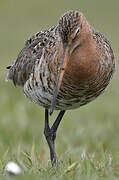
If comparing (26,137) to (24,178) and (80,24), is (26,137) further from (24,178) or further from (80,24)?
(24,178)

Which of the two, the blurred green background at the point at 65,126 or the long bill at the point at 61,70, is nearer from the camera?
the long bill at the point at 61,70

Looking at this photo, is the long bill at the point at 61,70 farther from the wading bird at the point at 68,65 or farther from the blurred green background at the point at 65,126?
the blurred green background at the point at 65,126

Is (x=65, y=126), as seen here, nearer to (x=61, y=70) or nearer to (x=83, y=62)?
(x=83, y=62)

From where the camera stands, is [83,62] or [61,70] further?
[83,62]

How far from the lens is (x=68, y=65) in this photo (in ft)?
19.9

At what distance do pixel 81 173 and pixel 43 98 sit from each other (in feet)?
5.25

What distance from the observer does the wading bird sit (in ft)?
19.0

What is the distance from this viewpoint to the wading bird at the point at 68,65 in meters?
5.78

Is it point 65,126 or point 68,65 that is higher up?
point 68,65

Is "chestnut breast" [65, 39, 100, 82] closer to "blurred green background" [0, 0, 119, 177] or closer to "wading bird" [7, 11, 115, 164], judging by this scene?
"wading bird" [7, 11, 115, 164]

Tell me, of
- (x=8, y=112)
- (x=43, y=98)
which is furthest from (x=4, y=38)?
(x=43, y=98)

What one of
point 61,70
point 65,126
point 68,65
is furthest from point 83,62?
point 65,126

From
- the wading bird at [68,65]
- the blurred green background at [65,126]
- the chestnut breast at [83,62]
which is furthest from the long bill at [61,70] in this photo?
the blurred green background at [65,126]

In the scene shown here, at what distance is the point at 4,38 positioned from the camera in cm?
2034
